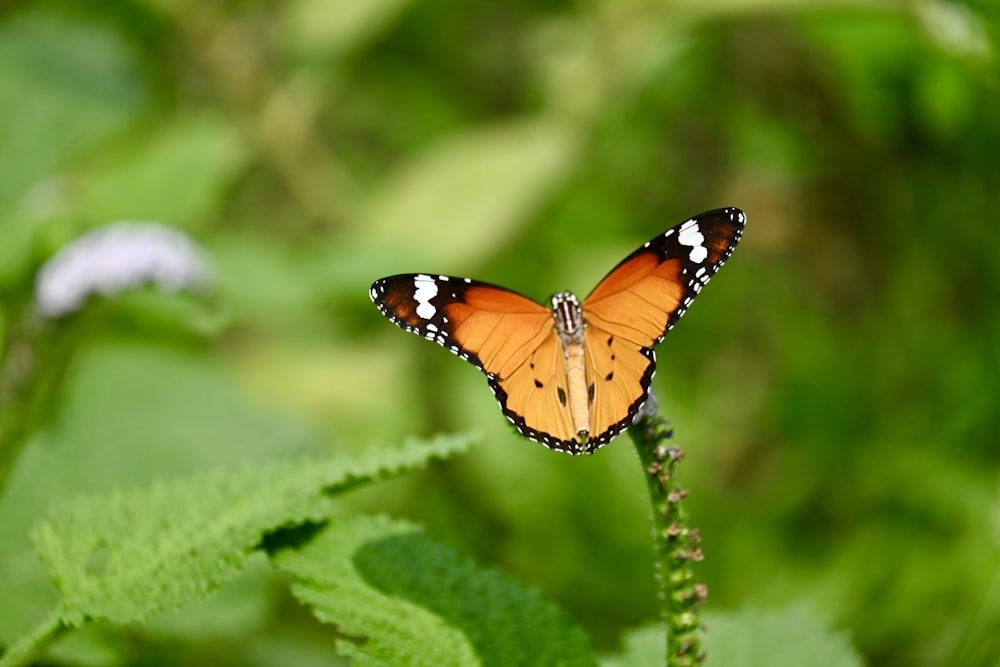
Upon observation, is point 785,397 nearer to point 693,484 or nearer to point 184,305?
point 693,484

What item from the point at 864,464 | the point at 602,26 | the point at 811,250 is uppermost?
the point at 602,26

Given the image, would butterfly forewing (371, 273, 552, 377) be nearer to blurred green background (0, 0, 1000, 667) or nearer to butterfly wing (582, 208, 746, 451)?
butterfly wing (582, 208, 746, 451)

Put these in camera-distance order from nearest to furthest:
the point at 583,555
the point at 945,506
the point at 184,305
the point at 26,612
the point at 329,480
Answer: the point at 329,480
the point at 26,612
the point at 184,305
the point at 945,506
the point at 583,555

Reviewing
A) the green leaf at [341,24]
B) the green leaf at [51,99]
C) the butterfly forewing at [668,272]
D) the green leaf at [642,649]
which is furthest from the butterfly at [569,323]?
the green leaf at [341,24]

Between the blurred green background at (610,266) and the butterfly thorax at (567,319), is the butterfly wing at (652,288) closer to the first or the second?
the butterfly thorax at (567,319)

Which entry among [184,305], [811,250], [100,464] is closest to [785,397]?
[811,250]

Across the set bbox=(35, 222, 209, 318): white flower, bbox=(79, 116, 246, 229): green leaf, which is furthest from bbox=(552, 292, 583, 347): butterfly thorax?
bbox=(79, 116, 246, 229): green leaf
